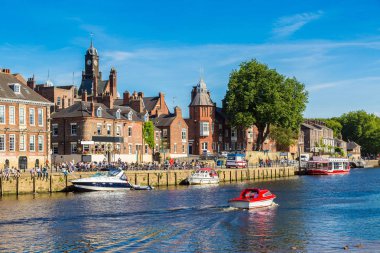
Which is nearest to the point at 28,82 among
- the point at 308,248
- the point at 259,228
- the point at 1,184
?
the point at 1,184

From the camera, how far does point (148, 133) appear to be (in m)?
107

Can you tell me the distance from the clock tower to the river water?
89.9 meters

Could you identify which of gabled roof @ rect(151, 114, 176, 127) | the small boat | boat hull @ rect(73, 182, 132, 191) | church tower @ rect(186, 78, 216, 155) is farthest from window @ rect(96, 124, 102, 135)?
the small boat

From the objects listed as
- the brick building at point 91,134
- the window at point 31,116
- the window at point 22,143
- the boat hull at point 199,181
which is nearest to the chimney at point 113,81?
the brick building at point 91,134

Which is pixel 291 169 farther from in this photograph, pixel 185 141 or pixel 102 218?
pixel 102 218

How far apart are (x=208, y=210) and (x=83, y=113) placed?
4535 centimetres

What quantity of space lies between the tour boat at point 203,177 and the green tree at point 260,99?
32609mm

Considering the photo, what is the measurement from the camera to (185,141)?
391ft

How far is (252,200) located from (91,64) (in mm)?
107130

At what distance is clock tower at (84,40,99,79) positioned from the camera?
502 ft

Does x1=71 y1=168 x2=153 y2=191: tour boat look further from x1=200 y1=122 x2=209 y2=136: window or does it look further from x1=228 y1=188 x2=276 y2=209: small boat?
x1=200 y1=122 x2=209 y2=136: window

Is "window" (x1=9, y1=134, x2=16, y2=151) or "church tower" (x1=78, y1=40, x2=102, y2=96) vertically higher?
"church tower" (x1=78, y1=40, x2=102, y2=96)

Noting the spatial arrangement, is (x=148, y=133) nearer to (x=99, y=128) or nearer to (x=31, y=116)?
(x=99, y=128)

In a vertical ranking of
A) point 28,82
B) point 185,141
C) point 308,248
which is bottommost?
point 308,248
